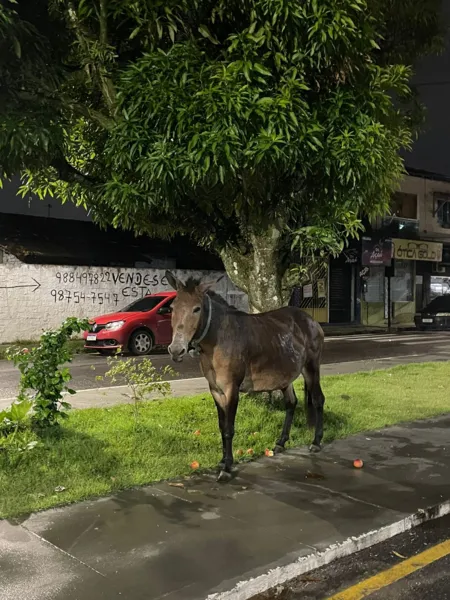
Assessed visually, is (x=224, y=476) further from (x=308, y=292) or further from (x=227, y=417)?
(x=308, y=292)

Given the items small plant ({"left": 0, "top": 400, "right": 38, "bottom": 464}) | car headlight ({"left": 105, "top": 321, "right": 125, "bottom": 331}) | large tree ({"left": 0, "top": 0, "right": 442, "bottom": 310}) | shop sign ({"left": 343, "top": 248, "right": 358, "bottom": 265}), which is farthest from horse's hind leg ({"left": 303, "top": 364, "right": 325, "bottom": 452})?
shop sign ({"left": 343, "top": 248, "right": 358, "bottom": 265})

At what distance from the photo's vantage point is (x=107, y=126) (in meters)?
7.19

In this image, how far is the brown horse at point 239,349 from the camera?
5.08 metres

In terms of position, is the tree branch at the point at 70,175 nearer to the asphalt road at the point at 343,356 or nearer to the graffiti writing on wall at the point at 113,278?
the asphalt road at the point at 343,356

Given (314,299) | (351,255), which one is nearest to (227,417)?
(314,299)

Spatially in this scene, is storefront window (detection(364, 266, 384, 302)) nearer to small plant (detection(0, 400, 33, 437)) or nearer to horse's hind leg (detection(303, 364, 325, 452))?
horse's hind leg (detection(303, 364, 325, 452))

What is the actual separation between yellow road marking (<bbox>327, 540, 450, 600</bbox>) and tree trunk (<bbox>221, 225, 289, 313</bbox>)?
432 centimetres

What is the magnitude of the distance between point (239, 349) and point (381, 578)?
238cm

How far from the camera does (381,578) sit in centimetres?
379

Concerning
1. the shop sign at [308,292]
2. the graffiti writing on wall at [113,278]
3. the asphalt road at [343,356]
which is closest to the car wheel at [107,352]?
the asphalt road at [343,356]

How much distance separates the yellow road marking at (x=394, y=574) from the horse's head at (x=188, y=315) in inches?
81.1

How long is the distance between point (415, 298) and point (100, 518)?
31.7 m

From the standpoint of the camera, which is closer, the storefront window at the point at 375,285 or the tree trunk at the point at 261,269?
the tree trunk at the point at 261,269

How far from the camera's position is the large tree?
576 cm
